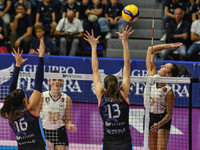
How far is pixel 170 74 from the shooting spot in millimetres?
5777

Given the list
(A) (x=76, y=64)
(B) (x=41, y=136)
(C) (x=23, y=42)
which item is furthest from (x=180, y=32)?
(B) (x=41, y=136)

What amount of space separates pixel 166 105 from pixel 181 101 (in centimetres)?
534

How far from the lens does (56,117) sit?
18.9 ft

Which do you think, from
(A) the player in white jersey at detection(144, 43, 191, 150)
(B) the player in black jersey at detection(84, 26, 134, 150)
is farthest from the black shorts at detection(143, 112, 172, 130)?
(B) the player in black jersey at detection(84, 26, 134, 150)

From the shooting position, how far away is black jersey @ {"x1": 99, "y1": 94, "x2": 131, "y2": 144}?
176 inches

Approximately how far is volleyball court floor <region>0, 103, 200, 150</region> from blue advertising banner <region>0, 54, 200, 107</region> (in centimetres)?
50

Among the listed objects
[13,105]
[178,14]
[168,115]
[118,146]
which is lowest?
[118,146]

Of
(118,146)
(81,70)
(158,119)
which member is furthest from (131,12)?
(81,70)

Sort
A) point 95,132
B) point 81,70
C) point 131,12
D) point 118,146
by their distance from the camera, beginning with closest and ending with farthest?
point 118,146 → point 131,12 → point 95,132 → point 81,70

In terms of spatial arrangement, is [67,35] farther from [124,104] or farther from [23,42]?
[124,104]

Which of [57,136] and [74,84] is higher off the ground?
[74,84]

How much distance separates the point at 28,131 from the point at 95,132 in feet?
14.2

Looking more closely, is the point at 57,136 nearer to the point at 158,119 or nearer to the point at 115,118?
the point at 115,118

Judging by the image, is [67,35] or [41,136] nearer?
[41,136]
